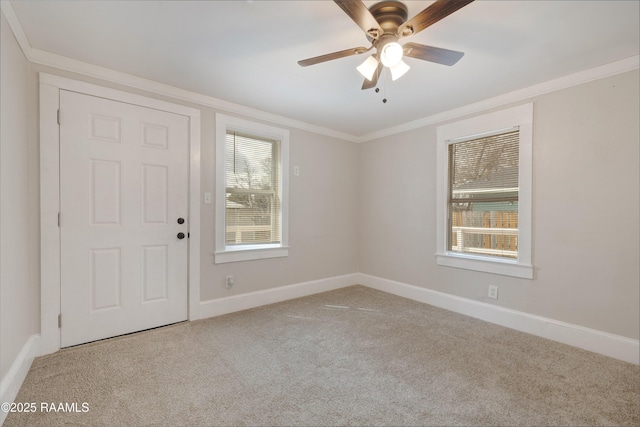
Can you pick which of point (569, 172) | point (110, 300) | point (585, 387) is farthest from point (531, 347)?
point (110, 300)

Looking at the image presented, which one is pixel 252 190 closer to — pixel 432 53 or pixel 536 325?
pixel 432 53

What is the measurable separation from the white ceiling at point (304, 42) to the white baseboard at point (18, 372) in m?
2.19

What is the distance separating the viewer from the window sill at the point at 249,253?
10.3 ft

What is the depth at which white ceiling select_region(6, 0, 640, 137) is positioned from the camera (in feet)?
5.64

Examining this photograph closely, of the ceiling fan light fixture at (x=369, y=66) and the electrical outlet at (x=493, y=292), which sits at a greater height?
the ceiling fan light fixture at (x=369, y=66)

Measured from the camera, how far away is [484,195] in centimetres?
316

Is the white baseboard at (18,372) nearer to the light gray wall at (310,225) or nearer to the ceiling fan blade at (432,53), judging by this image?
the light gray wall at (310,225)

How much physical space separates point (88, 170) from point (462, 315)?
3.89 metres

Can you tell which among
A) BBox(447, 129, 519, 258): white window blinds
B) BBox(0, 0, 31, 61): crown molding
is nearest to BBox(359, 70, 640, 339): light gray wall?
BBox(447, 129, 519, 258): white window blinds

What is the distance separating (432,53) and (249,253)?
2625mm

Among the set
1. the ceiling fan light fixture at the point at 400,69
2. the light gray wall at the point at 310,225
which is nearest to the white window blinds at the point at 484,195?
the light gray wall at the point at 310,225

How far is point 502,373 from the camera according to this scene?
2.04 metres

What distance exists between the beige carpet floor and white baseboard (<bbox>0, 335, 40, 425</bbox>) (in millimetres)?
52

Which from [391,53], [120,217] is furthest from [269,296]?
[391,53]
